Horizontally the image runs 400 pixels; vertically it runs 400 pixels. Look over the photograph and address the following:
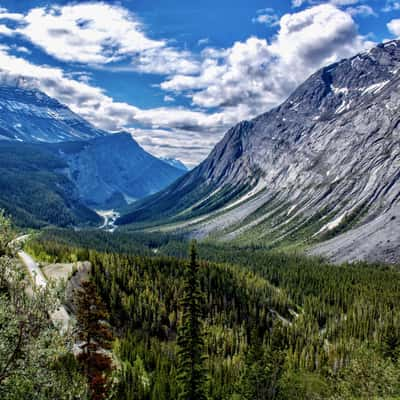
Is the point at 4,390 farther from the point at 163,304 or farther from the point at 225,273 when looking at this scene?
the point at 225,273

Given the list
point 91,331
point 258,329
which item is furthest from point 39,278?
point 258,329

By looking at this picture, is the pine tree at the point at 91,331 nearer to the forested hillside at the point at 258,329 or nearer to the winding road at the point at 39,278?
the winding road at the point at 39,278

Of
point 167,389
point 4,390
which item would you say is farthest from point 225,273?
point 4,390

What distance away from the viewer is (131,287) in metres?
126

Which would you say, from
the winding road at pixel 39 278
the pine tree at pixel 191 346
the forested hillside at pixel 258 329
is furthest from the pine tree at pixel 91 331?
the forested hillside at pixel 258 329

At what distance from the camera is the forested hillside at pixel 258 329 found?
68875 mm

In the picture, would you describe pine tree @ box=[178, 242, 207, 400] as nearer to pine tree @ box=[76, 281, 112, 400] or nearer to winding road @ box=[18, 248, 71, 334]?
pine tree @ box=[76, 281, 112, 400]

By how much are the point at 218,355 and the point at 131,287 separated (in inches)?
1426

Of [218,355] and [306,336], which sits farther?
[306,336]

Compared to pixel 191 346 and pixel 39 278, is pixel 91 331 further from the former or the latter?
pixel 39 278

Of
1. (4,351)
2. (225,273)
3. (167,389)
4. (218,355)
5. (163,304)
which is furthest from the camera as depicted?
(225,273)

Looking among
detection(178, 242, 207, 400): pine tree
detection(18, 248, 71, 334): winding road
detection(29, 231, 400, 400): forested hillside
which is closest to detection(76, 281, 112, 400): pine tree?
detection(18, 248, 71, 334): winding road

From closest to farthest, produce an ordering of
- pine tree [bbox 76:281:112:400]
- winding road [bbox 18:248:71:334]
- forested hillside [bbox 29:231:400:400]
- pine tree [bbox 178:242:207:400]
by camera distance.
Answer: pine tree [bbox 76:281:112:400], pine tree [bbox 178:242:207:400], forested hillside [bbox 29:231:400:400], winding road [bbox 18:248:71:334]

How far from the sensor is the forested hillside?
6888cm
